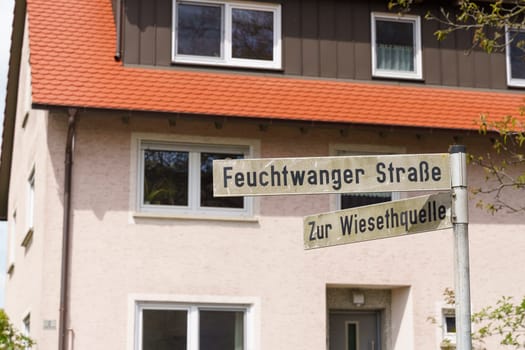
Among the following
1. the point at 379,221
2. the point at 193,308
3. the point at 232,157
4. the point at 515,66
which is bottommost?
the point at 193,308

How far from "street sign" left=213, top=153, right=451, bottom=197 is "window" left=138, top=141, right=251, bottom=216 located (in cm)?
805

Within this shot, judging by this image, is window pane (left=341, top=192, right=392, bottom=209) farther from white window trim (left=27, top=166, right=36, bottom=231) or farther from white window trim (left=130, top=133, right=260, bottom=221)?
white window trim (left=27, top=166, right=36, bottom=231)

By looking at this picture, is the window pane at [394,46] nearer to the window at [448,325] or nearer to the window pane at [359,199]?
the window pane at [359,199]

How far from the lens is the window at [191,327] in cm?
1453

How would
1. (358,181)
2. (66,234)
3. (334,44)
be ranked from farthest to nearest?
(334,44)
(66,234)
(358,181)

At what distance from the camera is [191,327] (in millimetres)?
14648

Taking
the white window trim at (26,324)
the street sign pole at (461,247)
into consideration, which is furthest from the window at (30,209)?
the street sign pole at (461,247)

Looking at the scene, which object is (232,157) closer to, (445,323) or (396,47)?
(396,47)

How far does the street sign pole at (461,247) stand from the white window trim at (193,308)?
28.0ft

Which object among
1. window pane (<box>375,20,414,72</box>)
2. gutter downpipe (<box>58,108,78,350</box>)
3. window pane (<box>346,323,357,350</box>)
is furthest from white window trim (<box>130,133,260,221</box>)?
window pane (<box>375,20,414,72</box>)

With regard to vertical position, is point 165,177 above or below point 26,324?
above

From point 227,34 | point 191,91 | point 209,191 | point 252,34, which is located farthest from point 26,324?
point 252,34

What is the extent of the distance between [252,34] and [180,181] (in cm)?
261

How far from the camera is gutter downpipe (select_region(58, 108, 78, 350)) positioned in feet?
46.3
